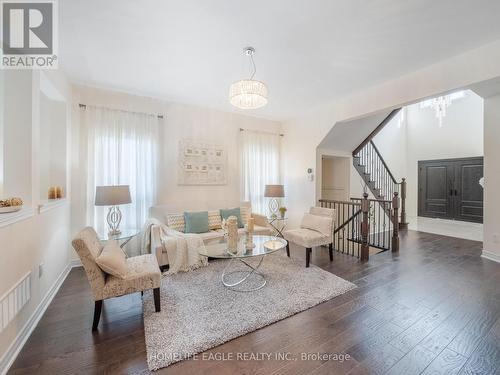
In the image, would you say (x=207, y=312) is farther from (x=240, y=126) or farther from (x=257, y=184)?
(x=240, y=126)

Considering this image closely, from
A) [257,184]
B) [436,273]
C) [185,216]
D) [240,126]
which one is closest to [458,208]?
[436,273]

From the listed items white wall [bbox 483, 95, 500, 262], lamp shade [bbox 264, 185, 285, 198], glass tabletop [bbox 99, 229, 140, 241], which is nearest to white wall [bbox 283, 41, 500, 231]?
lamp shade [bbox 264, 185, 285, 198]

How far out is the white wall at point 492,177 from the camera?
→ 3543 millimetres

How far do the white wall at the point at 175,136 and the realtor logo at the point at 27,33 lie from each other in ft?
4.04

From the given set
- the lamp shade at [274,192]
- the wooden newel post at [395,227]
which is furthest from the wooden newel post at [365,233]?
the lamp shade at [274,192]

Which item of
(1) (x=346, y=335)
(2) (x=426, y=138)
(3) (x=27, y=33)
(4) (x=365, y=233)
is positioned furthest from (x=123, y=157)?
(2) (x=426, y=138)

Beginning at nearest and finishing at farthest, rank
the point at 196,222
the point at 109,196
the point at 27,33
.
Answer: the point at 27,33 < the point at 109,196 < the point at 196,222

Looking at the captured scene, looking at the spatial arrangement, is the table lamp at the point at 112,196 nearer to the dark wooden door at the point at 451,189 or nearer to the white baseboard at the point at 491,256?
the white baseboard at the point at 491,256

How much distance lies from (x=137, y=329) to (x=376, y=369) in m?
1.98

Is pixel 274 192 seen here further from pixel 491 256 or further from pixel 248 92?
pixel 491 256

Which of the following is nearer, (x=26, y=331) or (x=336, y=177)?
(x=26, y=331)

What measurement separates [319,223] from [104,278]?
3.09m

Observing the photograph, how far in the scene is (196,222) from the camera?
12.6 feet

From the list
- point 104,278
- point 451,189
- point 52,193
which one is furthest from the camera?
point 451,189
